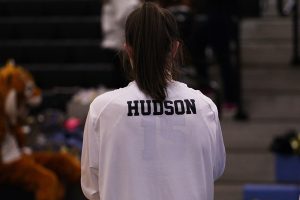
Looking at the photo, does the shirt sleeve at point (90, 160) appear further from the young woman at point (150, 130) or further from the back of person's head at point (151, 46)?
the back of person's head at point (151, 46)

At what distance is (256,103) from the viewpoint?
7.68 metres

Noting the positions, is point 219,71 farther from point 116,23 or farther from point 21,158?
point 21,158

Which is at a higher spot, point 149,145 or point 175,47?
point 175,47

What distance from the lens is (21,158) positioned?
5719mm

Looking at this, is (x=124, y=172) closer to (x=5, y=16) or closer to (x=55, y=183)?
(x=55, y=183)

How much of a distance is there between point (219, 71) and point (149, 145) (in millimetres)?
5502

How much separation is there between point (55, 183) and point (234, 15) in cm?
290

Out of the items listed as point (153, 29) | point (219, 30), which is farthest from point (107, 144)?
point (219, 30)

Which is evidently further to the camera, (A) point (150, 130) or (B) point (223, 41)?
(B) point (223, 41)

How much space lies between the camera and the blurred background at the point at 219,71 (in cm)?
655

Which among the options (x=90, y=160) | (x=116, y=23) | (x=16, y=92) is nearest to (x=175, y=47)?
(x=90, y=160)

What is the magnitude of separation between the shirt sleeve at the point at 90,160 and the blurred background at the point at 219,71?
2752 mm

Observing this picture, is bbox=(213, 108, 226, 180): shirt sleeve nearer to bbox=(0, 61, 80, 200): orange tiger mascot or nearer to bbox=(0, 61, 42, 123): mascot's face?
bbox=(0, 61, 80, 200): orange tiger mascot

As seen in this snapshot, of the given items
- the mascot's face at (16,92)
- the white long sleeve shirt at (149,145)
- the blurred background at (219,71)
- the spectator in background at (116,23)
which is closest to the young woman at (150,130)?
the white long sleeve shirt at (149,145)
